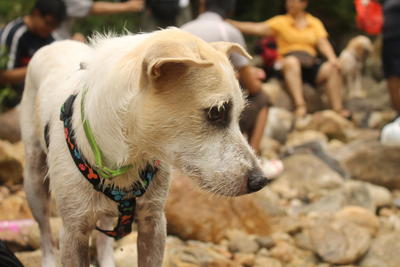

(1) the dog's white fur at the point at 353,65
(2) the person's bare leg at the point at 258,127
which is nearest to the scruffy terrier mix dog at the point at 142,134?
(2) the person's bare leg at the point at 258,127

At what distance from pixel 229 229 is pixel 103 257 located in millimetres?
1420

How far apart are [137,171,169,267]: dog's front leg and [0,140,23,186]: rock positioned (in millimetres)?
2846

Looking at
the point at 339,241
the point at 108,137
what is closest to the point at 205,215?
the point at 339,241

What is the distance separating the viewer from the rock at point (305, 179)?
613 cm

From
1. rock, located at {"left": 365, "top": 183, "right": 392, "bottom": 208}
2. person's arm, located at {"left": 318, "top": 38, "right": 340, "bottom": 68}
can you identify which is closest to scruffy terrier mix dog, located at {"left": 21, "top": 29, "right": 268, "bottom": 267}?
rock, located at {"left": 365, "top": 183, "right": 392, "bottom": 208}

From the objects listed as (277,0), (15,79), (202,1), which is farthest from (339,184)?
(277,0)

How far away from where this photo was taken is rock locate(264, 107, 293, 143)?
26.5 feet

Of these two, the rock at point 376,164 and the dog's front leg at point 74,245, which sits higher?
the dog's front leg at point 74,245

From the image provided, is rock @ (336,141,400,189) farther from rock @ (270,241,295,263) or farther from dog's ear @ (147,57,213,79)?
dog's ear @ (147,57,213,79)

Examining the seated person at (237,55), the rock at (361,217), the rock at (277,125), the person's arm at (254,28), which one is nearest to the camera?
the seated person at (237,55)

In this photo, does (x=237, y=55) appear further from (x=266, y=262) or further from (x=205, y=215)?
(x=266, y=262)

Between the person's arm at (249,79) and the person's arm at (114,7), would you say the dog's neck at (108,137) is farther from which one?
the person's arm at (114,7)

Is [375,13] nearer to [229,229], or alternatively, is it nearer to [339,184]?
[339,184]

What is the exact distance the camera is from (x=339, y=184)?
6172mm
